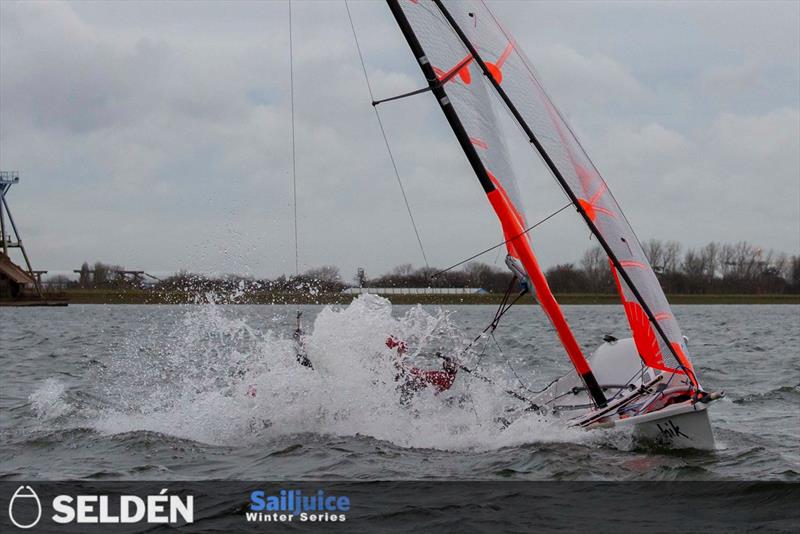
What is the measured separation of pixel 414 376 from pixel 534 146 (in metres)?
2.63

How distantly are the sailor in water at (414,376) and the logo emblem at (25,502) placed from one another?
12.4 feet

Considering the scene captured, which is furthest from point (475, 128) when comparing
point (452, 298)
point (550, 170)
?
point (452, 298)

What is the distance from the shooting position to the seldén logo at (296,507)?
601cm

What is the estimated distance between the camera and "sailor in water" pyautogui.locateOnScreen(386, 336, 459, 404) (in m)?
9.47

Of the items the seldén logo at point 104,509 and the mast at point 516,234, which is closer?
the seldén logo at point 104,509

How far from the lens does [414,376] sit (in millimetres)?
9523

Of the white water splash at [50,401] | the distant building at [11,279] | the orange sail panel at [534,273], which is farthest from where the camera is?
the distant building at [11,279]

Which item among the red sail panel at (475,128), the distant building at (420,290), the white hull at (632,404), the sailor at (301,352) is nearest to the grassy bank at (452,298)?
the distant building at (420,290)

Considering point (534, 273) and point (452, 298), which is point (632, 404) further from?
point (452, 298)

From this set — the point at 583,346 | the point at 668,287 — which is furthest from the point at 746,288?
the point at 583,346

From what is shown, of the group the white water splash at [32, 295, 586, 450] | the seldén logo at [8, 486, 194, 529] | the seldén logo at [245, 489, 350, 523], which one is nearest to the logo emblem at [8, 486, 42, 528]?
the seldén logo at [8, 486, 194, 529]

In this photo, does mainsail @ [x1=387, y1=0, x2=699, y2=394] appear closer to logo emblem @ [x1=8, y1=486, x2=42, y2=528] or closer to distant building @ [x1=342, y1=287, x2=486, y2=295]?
distant building @ [x1=342, y1=287, x2=486, y2=295]

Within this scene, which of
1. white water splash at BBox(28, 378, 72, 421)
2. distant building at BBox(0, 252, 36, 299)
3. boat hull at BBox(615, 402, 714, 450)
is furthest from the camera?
distant building at BBox(0, 252, 36, 299)

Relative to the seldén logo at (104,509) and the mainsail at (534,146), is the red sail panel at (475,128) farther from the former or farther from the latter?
the seldén logo at (104,509)
